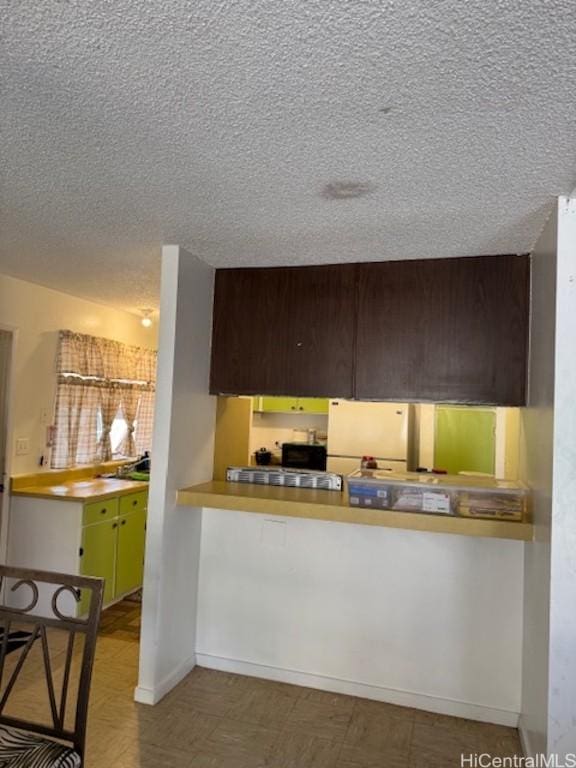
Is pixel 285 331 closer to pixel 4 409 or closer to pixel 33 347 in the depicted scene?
pixel 33 347

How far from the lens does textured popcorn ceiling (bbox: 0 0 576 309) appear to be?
110 cm

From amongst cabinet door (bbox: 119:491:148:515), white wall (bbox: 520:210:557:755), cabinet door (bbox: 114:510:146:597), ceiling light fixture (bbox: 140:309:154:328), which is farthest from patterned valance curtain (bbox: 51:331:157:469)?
white wall (bbox: 520:210:557:755)

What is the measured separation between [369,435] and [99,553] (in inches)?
103

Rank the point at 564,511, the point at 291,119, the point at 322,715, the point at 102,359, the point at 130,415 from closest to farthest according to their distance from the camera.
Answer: the point at 291,119, the point at 564,511, the point at 322,715, the point at 102,359, the point at 130,415

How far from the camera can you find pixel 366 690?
2.69m

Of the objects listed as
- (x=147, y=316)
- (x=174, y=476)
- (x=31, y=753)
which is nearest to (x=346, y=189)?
(x=174, y=476)

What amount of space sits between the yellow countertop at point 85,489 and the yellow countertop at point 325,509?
107cm

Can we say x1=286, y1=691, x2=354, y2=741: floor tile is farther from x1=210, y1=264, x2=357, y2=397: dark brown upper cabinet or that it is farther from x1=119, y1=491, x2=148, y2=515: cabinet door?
x1=119, y1=491, x2=148, y2=515: cabinet door

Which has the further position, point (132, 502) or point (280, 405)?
point (280, 405)

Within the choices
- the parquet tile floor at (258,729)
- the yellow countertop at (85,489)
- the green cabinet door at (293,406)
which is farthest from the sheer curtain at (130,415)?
the parquet tile floor at (258,729)

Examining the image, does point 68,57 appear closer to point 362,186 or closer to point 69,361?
point 362,186

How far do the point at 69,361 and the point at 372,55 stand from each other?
3.41 metres

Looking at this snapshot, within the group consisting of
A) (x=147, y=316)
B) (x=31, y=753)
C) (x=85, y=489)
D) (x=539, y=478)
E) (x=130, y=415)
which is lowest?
(x=31, y=753)

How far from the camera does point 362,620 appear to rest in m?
2.74
